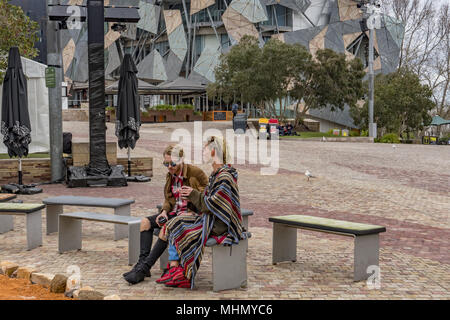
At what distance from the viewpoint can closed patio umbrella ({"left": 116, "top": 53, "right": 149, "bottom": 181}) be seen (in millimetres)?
14258

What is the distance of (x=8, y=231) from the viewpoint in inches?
342

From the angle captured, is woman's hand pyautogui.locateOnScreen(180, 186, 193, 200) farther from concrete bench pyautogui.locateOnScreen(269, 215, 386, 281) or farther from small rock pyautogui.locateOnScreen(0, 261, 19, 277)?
small rock pyautogui.locateOnScreen(0, 261, 19, 277)

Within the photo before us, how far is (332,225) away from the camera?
6.25 metres

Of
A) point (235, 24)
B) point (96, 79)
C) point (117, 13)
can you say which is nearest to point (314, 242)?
point (96, 79)

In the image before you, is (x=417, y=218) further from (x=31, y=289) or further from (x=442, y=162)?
(x=442, y=162)

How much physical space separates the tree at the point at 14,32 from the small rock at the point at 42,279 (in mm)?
10728

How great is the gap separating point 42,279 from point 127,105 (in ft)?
29.9

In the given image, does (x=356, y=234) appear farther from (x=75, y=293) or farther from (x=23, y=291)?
(x=23, y=291)

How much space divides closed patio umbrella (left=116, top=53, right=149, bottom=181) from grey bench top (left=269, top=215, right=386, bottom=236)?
828cm

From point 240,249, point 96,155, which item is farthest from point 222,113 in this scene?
point 240,249

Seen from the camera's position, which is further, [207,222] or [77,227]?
[77,227]

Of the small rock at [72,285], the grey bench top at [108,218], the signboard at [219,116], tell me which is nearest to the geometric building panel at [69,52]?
the signboard at [219,116]

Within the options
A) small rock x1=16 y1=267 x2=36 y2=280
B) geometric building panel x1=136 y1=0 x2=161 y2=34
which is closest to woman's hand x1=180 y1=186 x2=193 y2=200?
small rock x1=16 y1=267 x2=36 y2=280

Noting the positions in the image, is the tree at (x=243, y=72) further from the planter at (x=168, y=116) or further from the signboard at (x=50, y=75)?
the signboard at (x=50, y=75)
